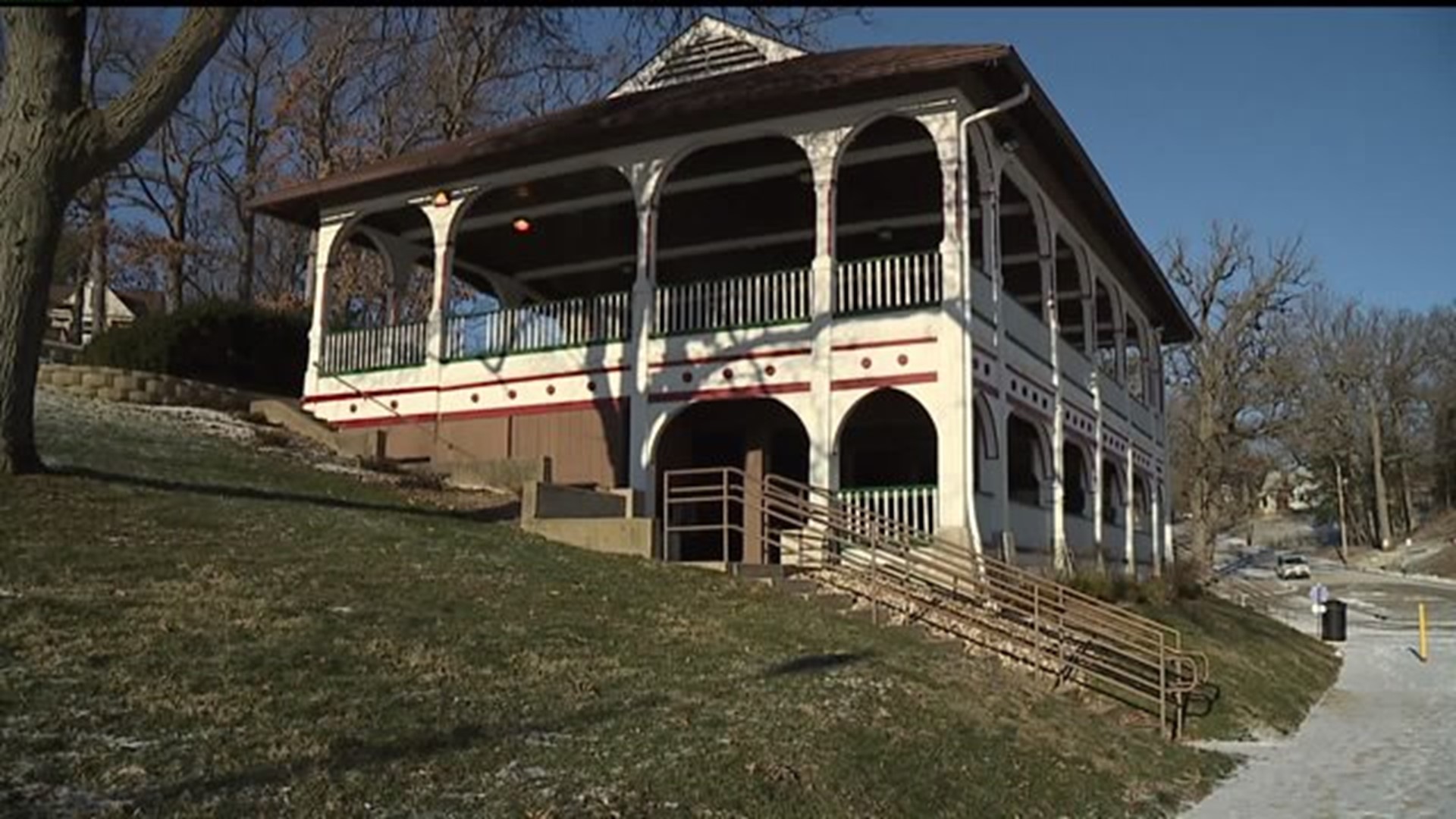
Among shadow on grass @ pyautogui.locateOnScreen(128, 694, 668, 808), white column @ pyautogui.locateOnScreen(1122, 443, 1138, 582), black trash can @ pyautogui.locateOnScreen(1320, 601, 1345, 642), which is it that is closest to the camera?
shadow on grass @ pyautogui.locateOnScreen(128, 694, 668, 808)

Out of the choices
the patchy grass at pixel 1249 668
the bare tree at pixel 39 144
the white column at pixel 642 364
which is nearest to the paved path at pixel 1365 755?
the patchy grass at pixel 1249 668

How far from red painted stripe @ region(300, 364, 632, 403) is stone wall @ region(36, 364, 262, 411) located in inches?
73.6

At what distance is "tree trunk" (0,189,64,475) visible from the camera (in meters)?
12.3

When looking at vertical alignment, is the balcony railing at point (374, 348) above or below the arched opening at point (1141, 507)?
above

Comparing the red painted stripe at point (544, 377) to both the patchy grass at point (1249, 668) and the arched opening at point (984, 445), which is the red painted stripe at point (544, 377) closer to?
the arched opening at point (984, 445)

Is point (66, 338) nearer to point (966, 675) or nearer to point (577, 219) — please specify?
point (577, 219)

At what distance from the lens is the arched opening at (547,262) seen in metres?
19.6

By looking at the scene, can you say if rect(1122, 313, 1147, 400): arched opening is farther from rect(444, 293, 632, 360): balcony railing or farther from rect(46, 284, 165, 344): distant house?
rect(46, 284, 165, 344): distant house

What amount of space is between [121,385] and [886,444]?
40.6ft

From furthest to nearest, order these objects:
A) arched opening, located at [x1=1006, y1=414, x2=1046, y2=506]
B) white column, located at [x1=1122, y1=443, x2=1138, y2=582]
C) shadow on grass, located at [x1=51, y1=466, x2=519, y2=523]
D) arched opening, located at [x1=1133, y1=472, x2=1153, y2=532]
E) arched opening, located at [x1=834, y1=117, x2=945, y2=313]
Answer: arched opening, located at [x1=1133, y1=472, x2=1153, y2=532] < white column, located at [x1=1122, y1=443, x2=1138, y2=582] < arched opening, located at [x1=1006, y1=414, x2=1046, y2=506] < arched opening, located at [x1=834, y1=117, x2=945, y2=313] < shadow on grass, located at [x1=51, y1=466, x2=519, y2=523]

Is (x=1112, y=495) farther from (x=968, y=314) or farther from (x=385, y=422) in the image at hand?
(x=385, y=422)

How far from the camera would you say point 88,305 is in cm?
5800

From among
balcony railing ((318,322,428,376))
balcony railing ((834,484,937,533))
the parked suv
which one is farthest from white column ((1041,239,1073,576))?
the parked suv

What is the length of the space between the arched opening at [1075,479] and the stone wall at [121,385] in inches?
590
